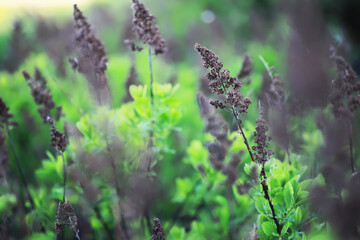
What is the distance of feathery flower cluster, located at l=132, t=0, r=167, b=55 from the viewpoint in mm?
1402

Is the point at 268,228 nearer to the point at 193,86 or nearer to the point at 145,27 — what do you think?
the point at 145,27

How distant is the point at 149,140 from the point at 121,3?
20.1ft

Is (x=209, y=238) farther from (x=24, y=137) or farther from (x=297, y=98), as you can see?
(x=24, y=137)

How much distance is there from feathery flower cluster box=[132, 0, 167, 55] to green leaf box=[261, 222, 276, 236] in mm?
892

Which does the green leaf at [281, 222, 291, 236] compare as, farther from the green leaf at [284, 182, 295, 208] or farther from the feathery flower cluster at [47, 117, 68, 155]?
the feathery flower cluster at [47, 117, 68, 155]

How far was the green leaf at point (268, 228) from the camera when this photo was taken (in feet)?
3.59

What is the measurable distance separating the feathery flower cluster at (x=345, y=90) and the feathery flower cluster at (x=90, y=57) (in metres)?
1.05

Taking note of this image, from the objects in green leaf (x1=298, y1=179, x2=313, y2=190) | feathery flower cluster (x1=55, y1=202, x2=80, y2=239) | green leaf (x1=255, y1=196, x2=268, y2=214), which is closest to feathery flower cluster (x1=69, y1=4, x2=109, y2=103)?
feathery flower cluster (x1=55, y1=202, x2=80, y2=239)

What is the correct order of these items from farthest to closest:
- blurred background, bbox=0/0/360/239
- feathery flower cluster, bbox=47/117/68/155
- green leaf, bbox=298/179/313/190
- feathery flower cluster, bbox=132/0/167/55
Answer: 1. blurred background, bbox=0/0/360/239
2. feathery flower cluster, bbox=132/0/167/55
3. feathery flower cluster, bbox=47/117/68/155
4. green leaf, bbox=298/179/313/190

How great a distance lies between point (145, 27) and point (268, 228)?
38.5 inches

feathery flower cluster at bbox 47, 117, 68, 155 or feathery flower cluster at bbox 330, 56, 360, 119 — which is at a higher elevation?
feathery flower cluster at bbox 47, 117, 68, 155

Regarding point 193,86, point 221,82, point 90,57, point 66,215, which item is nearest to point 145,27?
point 90,57

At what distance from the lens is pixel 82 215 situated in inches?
64.5

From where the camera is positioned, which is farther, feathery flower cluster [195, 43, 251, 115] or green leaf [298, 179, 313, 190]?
green leaf [298, 179, 313, 190]
